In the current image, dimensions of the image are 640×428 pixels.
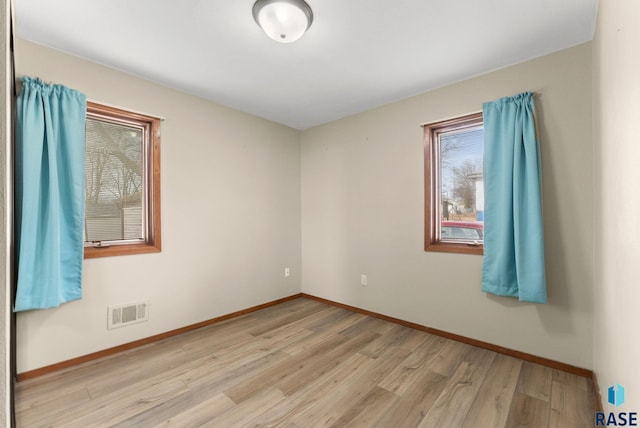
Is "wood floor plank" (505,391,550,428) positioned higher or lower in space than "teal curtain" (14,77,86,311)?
lower

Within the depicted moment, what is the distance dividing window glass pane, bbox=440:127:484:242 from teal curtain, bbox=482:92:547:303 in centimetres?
23

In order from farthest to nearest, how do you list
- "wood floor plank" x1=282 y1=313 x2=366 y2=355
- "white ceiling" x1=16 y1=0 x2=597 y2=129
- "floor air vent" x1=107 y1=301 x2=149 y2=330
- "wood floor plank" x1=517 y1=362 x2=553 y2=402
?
"wood floor plank" x1=282 y1=313 x2=366 y2=355 < "floor air vent" x1=107 y1=301 x2=149 y2=330 < "wood floor plank" x1=517 y1=362 x2=553 y2=402 < "white ceiling" x1=16 y1=0 x2=597 y2=129

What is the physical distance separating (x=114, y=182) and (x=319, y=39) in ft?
7.06

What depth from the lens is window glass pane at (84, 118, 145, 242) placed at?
2354 millimetres

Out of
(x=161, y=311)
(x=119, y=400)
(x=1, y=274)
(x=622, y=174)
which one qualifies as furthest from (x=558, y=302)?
(x=161, y=311)

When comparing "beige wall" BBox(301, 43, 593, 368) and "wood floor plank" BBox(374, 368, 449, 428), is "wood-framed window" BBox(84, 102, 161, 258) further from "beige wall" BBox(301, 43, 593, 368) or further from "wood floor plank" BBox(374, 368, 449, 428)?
"wood floor plank" BBox(374, 368, 449, 428)

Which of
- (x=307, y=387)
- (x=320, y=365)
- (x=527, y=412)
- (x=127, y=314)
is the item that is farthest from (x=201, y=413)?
(x=527, y=412)

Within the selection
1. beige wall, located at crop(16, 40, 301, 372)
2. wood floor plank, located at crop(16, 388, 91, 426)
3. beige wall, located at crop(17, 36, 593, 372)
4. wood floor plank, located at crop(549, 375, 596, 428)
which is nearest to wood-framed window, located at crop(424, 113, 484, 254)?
beige wall, located at crop(17, 36, 593, 372)

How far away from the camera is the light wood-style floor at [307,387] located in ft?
5.34

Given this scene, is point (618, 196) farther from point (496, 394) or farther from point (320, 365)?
point (320, 365)

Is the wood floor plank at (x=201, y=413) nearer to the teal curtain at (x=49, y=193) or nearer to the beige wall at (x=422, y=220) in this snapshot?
the teal curtain at (x=49, y=193)

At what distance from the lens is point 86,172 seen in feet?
7.61

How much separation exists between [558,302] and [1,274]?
297 centimetres

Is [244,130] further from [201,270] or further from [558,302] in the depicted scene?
[558,302]
